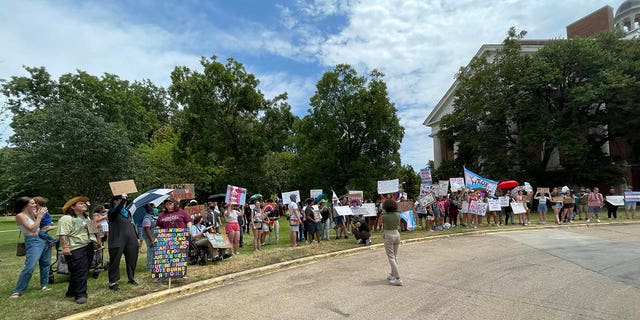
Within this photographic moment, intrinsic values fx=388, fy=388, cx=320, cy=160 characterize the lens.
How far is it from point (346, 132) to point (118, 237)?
3241 centimetres

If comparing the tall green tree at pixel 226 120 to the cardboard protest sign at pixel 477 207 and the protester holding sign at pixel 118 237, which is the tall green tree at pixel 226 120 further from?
the protester holding sign at pixel 118 237

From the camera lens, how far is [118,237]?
7523mm

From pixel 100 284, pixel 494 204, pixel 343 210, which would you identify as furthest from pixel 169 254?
pixel 494 204

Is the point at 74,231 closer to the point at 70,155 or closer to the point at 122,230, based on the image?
the point at 122,230

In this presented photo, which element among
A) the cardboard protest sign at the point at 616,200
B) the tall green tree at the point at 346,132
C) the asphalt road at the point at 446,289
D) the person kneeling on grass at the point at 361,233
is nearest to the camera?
the asphalt road at the point at 446,289

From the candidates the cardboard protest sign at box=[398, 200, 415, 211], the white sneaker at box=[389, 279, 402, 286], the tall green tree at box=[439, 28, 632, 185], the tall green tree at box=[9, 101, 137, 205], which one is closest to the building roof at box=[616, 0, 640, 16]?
the tall green tree at box=[439, 28, 632, 185]

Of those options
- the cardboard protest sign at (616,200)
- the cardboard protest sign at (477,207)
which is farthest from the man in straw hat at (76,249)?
the cardboard protest sign at (616,200)

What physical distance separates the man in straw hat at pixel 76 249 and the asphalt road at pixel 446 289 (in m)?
1.13

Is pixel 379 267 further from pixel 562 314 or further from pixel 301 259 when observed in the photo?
pixel 562 314

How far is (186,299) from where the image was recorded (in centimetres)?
717

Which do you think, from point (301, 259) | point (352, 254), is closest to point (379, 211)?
point (352, 254)

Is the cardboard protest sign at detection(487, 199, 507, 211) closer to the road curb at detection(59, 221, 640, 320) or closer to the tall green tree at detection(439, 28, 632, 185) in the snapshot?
the road curb at detection(59, 221, 640, 320)

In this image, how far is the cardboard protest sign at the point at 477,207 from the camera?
56.4 ft

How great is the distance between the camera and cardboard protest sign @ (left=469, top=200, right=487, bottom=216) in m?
17.2
